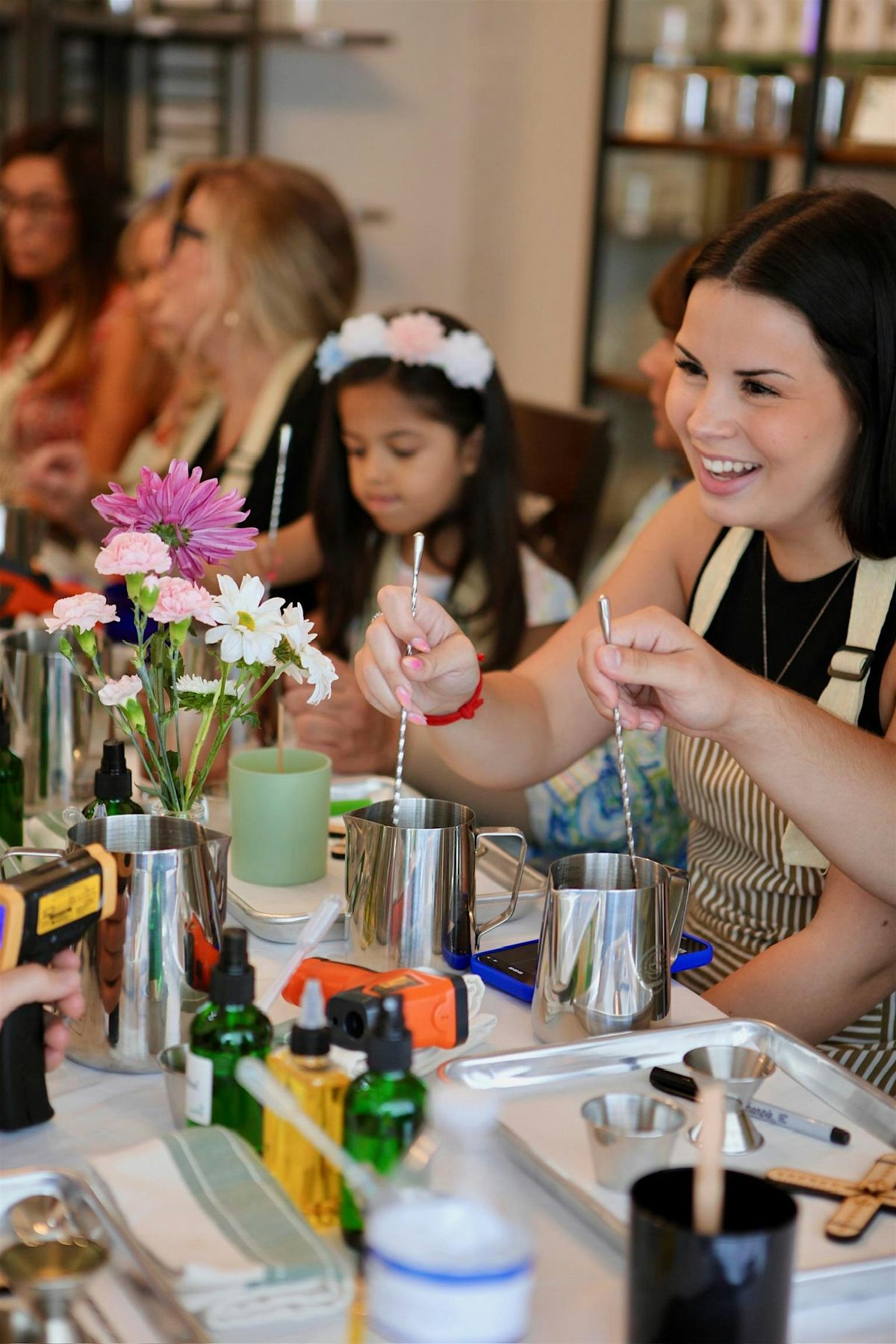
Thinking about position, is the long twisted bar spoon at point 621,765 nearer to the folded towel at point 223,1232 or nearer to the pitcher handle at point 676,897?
the pitcher handle at point 676,897

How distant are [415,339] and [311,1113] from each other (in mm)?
1564

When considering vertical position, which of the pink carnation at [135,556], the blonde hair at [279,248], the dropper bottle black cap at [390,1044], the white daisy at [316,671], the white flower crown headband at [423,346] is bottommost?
the dropper bottle black cap at [390,1044]

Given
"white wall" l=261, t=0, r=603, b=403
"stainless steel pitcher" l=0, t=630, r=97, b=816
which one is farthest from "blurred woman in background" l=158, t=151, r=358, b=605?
"white wall" l=261, t=0, r=603, b=403

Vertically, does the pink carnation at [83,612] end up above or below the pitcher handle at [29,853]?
above

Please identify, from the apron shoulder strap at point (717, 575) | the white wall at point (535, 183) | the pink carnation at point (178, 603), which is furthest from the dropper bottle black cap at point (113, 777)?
the white wall at point (535, 183)

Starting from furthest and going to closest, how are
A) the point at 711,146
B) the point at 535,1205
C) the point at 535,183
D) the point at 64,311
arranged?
the point at 535,183, the point at 711,146, the point at 64,311, the point at 535,1205

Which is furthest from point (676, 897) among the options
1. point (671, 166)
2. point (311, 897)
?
point (671, 166)

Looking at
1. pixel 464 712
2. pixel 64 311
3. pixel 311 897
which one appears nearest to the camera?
pixel 311 897

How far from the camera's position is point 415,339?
86.7 inches

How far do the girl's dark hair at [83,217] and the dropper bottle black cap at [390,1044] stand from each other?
10.7ft

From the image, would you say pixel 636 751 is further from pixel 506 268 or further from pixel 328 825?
pixel 506 268

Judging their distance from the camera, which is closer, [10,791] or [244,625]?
[244,625]

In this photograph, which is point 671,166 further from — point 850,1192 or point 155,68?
point 850,1192

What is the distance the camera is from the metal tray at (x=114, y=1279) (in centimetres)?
73
